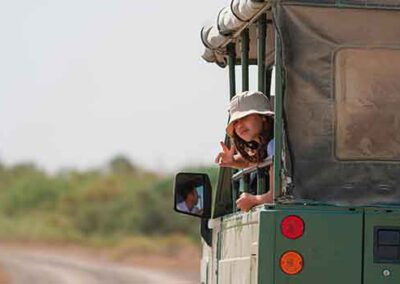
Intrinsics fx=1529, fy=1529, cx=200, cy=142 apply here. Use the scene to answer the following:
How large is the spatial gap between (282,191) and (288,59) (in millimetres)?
630

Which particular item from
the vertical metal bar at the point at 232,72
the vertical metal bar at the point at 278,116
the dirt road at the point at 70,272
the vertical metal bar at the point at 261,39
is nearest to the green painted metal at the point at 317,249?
the vertical metal bar at the point at 278,116

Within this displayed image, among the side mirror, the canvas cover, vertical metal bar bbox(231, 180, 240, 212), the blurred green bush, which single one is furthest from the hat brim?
the blurred green bush

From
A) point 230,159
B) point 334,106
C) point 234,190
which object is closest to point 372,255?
point 334,106

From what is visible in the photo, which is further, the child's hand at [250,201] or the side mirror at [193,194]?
the side mirror at [193,194]

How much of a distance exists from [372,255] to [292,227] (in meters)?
0.37

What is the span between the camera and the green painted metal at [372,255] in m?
6.63

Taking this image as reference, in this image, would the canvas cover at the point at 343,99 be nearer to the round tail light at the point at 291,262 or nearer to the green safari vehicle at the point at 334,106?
the green safari vehicle at the point at 334,106

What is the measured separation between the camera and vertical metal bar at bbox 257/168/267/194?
25.2 ft

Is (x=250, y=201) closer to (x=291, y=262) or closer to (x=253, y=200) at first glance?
(x=253, y=200)

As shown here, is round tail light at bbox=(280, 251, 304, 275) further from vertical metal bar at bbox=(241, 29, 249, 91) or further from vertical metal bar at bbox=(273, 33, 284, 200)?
vertical metal bar at bbox=(241, 29, 249, 91)

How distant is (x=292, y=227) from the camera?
262 inches

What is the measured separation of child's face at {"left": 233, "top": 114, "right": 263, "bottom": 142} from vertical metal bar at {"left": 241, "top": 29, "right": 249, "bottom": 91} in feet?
2.11

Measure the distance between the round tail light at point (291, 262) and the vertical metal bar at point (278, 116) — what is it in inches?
13.1

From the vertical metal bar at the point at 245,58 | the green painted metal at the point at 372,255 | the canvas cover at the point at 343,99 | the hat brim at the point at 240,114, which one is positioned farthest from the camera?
the vertical metal bar at the point at 245,58
